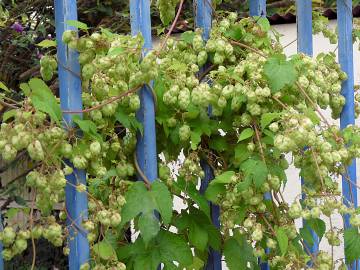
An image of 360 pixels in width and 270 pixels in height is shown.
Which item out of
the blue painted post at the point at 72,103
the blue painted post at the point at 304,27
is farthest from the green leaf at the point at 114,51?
the blue painted post at the point at 304,27

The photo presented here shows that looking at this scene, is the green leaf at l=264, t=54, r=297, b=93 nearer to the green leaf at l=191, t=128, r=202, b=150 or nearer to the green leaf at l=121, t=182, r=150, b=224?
the green leaf at l=191, t=128, r=202, b=150

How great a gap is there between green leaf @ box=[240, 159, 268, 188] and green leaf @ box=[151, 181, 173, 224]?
22cm

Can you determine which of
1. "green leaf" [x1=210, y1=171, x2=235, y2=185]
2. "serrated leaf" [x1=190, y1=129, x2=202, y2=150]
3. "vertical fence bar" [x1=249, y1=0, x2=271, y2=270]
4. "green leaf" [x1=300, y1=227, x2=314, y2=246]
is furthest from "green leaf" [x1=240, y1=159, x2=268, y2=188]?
"vertical fence bar" [x1=249, y1=0, x2=271, y2=270]

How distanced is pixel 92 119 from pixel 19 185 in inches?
91.2

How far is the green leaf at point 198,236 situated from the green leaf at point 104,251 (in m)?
0.31

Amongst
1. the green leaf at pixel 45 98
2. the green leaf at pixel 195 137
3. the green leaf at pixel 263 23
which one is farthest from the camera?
the green leaf at pixel 263 23

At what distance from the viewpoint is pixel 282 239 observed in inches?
76.6

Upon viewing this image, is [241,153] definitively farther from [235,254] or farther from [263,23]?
[263,23]

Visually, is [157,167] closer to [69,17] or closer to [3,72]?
[69,17]

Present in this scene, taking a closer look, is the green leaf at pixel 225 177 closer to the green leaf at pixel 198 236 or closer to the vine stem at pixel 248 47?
the green leaf at pixel 198 236

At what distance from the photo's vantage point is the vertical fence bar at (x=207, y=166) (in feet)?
7.30

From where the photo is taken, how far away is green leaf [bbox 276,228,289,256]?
1921 millimetres

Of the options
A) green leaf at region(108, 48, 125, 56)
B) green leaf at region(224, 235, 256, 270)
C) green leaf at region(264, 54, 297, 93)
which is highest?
green leaf at region(108, 48, 125, 56)

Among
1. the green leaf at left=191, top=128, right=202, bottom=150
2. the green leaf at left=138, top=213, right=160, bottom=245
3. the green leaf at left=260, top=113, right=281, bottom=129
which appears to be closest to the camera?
the green leaf at left=138, top=213, right=160, bottom=245
